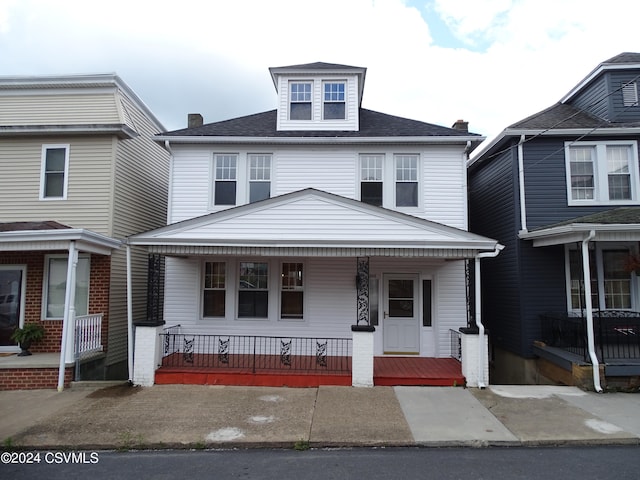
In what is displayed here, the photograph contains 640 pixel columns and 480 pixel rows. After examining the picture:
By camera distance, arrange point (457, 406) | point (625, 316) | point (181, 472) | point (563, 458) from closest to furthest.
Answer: point (181, 472)
point (563, 458)
point (457, 406)
point (625, 316)

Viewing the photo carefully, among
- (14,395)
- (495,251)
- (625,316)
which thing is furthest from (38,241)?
(625,316)

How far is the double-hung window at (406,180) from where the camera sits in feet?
34.7

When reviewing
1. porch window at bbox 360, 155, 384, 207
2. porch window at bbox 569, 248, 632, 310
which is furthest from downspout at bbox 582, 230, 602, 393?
porch window at bbox 360, 155, 384, 207

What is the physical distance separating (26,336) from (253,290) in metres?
5.33

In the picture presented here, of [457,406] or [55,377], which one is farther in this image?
[55,377]

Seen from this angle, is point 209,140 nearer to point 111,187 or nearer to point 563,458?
point 111,187

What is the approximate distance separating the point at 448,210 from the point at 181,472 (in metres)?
8.45

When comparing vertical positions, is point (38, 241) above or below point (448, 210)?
below

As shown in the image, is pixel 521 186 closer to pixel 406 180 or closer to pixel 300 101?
pixel 406 180

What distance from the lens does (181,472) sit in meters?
4.77

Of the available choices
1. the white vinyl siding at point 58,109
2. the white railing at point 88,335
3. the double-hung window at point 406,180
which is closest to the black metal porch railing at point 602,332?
the double-hung window at point 406,180

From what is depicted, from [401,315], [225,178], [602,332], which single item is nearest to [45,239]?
[225,178]

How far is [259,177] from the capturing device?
35.6 ft

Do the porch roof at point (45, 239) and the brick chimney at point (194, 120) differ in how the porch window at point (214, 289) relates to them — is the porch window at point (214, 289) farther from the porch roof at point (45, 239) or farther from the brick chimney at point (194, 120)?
the brick chimney at point (194, 120)
